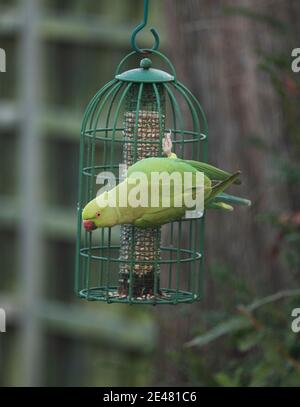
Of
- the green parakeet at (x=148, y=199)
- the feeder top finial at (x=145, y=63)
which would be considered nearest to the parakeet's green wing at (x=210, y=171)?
the green parakeet at (x=148, y=199)

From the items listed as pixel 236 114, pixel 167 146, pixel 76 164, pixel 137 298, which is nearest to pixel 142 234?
pixel 137 298

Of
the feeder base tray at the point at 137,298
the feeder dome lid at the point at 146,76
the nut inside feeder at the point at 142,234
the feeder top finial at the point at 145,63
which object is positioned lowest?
the feeder base tray at the point at 137,298

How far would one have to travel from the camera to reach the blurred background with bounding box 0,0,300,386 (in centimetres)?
466

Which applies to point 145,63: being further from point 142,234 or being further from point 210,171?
point 142,234

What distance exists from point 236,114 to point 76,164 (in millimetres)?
3059

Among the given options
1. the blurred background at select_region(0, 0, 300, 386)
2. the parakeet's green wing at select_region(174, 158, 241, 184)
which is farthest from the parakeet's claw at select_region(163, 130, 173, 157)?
the blurred background at select_region(0, 0, 300, 386)

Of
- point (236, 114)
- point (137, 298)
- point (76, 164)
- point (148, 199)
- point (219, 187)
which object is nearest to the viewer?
point (148, 199)

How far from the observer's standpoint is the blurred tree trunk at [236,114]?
15.2ft

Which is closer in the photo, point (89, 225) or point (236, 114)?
point (89, 225)

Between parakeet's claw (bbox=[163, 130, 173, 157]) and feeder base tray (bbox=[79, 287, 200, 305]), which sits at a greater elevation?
parakeet's claw (bbox=[163, 130, 173, 157])

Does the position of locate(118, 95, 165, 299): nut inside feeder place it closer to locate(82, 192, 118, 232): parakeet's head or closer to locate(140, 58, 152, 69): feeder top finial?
locate(140, 58, 152, 69): feeder top finial

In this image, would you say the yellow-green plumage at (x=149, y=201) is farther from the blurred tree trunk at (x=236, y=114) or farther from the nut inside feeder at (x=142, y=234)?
the blurred tree trunk at (x=236, y=114)

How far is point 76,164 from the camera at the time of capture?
25.0ft

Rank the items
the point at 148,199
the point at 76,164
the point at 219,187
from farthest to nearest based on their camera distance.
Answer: the point at 76,164 < the point at 219,187 < the point at 148,199
